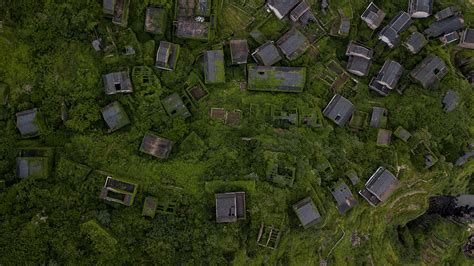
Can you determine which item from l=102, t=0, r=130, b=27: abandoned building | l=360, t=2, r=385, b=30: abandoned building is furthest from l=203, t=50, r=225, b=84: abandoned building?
l=360, t=2, r=385, b=30: abandoned building

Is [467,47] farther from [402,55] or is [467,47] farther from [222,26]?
[222,26]

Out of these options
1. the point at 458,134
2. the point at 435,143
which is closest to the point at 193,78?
the point at 435,143

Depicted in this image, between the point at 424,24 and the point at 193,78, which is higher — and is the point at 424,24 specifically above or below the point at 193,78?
above

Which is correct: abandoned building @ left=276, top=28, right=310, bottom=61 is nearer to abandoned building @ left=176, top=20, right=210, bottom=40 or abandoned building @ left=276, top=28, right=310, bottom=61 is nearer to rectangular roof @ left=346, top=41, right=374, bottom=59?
rectangular roof @ left=346, top=41, right=374, bottom=59

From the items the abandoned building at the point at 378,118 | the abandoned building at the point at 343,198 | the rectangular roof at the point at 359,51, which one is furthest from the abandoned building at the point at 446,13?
the abandoned building at the point at 343,198

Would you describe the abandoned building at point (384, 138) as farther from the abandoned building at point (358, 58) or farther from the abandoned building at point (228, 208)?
the abandoned building at point (228, 208)

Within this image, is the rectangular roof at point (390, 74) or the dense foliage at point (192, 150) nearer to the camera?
the dense foliage at point (192, 150)
